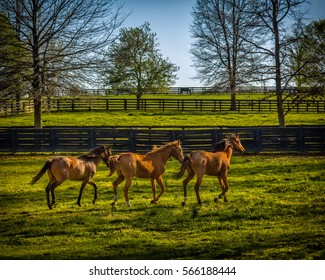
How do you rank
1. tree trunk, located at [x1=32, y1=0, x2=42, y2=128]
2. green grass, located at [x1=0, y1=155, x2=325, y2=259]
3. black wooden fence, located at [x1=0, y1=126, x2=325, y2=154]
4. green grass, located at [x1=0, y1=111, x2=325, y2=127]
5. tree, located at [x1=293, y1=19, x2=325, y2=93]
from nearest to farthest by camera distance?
green grass, located at [x1=0, y1=155, x2=325, y2=259] → tree, located at [x1=293, y1=19, x2=325, y2=93] → tree trunk, located at [x1=32, y1=0, x2=42, y2=128] → black wooden fence, located at [x1=0, y1=126, x2=325, y2=154] → green grass, located at [x1=0, y1=111, x2=325, y2=127]

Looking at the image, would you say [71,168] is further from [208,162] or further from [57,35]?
[57,35]

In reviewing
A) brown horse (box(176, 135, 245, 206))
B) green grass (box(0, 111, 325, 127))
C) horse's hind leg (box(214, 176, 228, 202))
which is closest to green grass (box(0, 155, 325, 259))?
horse's hind leg (box(214, 176, 228, 202))

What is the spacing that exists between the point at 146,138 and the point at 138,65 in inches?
196

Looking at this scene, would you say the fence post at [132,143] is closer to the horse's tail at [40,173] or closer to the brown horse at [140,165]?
the brown horse at [140,165]

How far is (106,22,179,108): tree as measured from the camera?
20562mm

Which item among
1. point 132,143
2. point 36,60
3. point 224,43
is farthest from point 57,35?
point 224,43

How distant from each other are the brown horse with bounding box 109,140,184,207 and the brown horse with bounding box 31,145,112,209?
0.70 meters

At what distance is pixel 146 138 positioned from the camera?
66.3ft

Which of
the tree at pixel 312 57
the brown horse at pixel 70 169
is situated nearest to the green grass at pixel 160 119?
the tree at pixel 312 57

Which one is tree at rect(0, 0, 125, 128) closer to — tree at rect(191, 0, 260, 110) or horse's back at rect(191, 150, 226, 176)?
tree at rect(191, 0, 260, 110)

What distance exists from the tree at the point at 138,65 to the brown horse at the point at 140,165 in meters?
9.67

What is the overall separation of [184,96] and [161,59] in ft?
37.3
